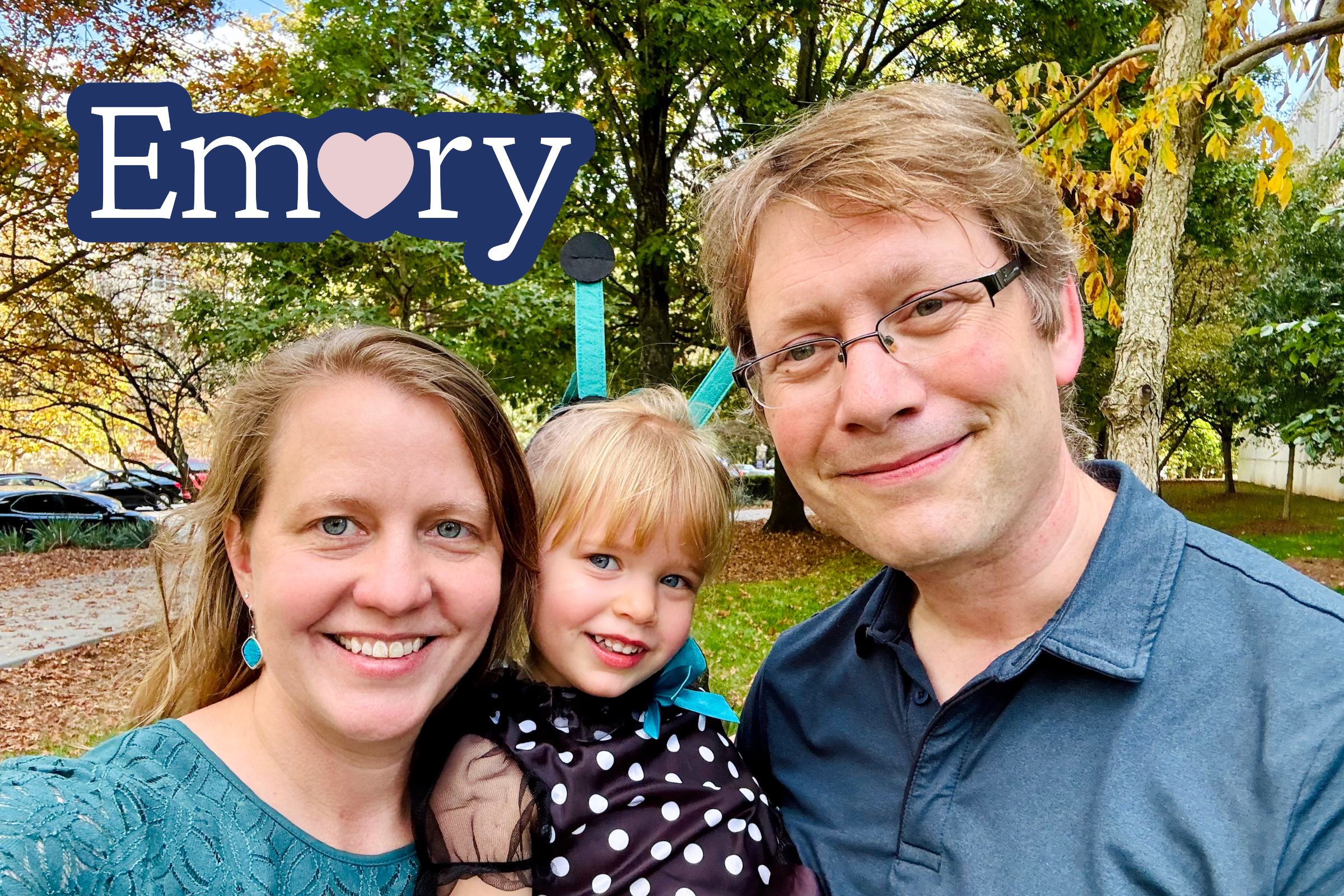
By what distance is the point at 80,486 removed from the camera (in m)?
25.5

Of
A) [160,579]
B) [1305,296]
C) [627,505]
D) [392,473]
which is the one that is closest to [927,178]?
[627,505]

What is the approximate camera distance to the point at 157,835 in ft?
4.85

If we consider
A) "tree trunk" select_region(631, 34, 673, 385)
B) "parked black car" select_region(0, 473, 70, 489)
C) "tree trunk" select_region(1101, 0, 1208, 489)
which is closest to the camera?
"tree trunk" select_region(1101, 0, 1208, 489)

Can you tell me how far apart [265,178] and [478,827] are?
8929 millimetres

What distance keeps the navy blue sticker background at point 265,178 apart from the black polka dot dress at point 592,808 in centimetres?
790

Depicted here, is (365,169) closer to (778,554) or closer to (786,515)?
(778,554)

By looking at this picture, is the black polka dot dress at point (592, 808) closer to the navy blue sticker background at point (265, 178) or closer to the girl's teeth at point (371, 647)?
the girl's teeth at point (371, 647)

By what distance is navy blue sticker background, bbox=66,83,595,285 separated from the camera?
9086 mm

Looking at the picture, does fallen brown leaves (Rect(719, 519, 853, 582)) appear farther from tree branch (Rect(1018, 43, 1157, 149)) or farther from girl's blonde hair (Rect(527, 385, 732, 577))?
girl's blonde hair (Rect(527, 385, 732, 577))

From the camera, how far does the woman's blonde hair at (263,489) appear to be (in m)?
1.75

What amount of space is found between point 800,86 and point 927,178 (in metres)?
13.1

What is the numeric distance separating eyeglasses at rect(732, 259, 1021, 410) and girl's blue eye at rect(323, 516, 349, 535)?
0.86m

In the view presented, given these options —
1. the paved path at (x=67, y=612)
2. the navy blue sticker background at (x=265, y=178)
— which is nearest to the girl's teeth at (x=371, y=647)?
the paved path at (x=67, y=612)

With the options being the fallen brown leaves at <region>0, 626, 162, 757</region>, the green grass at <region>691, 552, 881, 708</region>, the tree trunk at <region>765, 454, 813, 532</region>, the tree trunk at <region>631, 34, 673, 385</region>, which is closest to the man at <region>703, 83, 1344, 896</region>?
the green grass at <region>691, 552, 881, 708</region>
